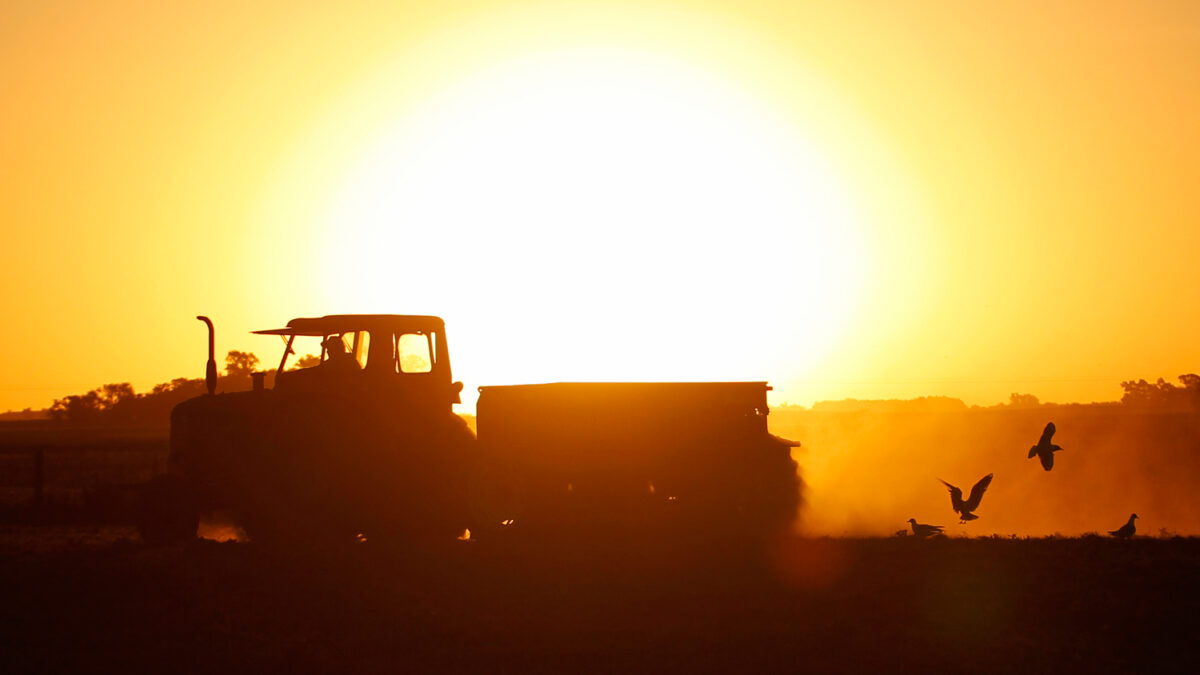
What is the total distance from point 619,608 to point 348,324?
25.3 feet

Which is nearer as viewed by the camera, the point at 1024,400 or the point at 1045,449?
the point at 1045,449

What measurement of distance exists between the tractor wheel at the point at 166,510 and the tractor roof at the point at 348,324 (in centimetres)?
271

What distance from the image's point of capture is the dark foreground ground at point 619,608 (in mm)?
11367

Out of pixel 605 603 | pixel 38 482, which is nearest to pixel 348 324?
pixel 605 603

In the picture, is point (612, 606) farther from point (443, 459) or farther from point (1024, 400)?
point (1024, 400)

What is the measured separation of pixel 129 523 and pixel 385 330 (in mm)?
7685

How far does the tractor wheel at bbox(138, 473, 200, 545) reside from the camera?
18.5m

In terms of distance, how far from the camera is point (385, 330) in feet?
62.0

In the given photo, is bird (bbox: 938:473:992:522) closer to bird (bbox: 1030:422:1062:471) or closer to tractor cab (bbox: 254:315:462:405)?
bird (bbox: 1030:422:1062:471)

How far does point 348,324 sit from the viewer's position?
61.5 ft

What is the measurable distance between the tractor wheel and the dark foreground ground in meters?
1.55

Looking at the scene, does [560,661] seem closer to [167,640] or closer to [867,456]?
[167,640]

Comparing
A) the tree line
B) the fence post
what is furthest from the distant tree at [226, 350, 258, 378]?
the fence post

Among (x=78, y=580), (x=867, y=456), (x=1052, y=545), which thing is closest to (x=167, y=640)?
(x=78, y=580)
